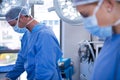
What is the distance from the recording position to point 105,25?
0.95 meters

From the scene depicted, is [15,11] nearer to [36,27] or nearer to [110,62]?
[36,27]

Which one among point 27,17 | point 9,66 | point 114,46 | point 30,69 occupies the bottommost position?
point 9,66

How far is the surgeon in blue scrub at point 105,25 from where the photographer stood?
3.00 ft

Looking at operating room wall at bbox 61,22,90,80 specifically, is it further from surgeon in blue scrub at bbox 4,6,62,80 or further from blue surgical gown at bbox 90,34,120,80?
blue surgical gown at bbox 90,34,120,80

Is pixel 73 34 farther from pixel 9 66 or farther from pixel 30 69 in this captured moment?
pixel 30 69

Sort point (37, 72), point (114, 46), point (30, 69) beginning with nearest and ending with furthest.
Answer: point (114, 46), point (37, 72), point (30, 69)

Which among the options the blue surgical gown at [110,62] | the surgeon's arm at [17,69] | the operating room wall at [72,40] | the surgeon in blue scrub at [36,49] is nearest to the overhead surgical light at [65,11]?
the surgeon in blue scrub at [36,49]

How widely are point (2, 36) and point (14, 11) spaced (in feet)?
5.43

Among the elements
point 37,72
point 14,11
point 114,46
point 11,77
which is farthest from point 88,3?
point 11,77

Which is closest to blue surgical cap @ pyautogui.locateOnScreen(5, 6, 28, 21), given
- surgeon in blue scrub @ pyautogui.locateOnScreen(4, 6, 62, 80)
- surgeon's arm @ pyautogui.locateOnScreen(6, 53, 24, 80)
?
surgeon in blue scrub @ pyautogui.locateOnScreen(4, 6, 62, 80)

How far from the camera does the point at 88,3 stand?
953 millimetres

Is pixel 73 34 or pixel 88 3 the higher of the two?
pixel 88 3

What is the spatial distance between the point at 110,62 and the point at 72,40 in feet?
9.10

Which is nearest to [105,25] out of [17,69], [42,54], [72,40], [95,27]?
[95,27]
